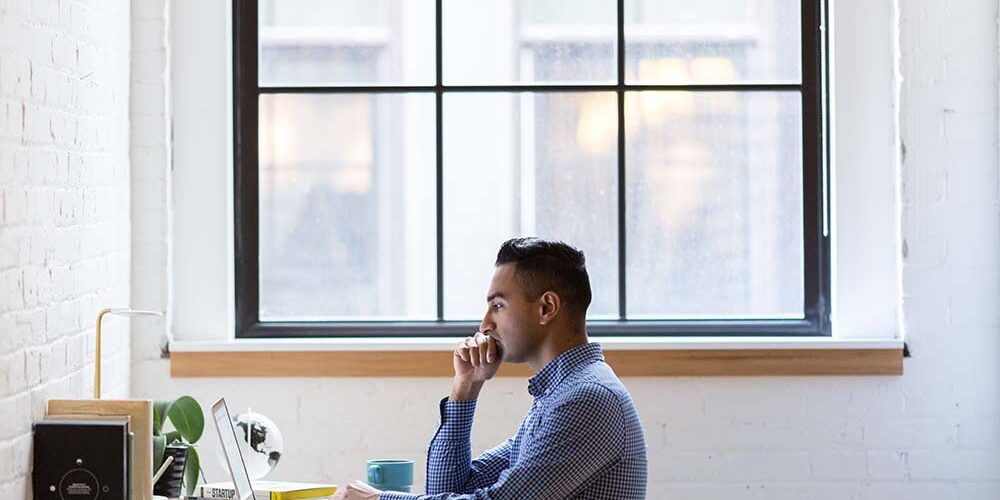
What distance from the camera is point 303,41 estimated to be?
405 centimetres

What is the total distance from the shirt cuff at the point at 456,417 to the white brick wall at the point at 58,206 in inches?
34.2

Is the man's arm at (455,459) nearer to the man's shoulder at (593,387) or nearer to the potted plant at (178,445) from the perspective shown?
the man's shoulder at (593,387)

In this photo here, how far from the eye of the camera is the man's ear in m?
3.00

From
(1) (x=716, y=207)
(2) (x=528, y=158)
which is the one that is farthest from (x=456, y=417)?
(1) (x=716, y=207)

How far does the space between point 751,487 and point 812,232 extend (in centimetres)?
73

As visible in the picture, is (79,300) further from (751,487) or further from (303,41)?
(751,487)

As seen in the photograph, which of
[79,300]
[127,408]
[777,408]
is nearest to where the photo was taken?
[127,408]

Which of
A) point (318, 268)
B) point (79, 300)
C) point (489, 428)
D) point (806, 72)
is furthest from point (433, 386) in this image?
point (806, 72)

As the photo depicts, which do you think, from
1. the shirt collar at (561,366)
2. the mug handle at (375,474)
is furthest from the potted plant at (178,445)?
the shirt collar at (561,366)

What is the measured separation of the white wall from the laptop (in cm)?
76

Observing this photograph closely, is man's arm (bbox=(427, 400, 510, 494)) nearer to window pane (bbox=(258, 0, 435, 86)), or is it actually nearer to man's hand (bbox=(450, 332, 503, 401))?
man's hand (bbox=(450, 332, 503, 401))

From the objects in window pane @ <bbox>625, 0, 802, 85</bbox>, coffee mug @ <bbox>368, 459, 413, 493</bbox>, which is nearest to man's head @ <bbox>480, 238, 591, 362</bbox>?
coffee mug @ <bbox>368, 459, 413, 493</bbox>

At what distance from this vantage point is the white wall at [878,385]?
3891mm

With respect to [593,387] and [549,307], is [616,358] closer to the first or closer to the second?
[549,307]
